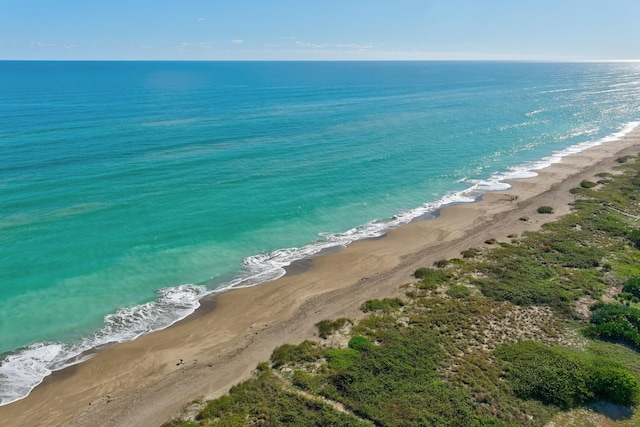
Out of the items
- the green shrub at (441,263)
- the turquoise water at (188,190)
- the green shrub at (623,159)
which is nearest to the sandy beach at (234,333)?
the green shrub at (441,263)

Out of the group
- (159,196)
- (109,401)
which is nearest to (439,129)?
(159,196)

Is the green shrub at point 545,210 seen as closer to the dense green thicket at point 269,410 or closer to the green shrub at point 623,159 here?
the green shrub at point 623,159

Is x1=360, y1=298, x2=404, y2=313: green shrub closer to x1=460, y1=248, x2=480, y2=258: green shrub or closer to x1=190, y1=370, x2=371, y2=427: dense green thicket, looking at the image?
x1=190, y1=370, x2=371, y2=427: dense green thicket

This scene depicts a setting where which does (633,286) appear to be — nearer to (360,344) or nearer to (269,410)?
(360,344)

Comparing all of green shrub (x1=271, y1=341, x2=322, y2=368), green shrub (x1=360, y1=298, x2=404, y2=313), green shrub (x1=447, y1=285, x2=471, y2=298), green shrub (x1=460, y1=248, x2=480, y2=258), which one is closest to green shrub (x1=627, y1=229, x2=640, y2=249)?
green shrub (x1=460, y1=248, x2=480, y2=258)

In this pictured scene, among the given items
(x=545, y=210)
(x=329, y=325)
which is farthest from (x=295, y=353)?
(x=545, y=210)

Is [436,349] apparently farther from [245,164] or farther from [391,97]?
[391,97]
